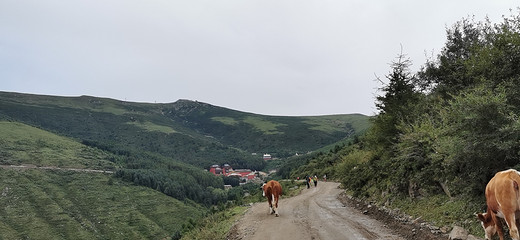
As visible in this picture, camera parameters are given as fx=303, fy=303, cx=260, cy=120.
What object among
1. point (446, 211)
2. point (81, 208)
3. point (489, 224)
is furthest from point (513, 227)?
point (81, 208)

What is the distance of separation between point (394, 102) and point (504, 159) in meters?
13.3

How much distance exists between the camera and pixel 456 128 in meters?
10.2

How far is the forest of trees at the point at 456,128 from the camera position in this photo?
30.5ft

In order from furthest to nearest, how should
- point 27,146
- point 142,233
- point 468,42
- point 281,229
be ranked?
point 27,146
point 142,233
point 468,42
point 281,229

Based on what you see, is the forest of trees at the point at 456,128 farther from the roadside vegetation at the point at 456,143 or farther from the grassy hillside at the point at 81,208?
the grassy hillside at the point at 81,208

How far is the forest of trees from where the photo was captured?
9.30m

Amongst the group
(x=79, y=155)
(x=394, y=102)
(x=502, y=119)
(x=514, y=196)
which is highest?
(x=394, y=102)

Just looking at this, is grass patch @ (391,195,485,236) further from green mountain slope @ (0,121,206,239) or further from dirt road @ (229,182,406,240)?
green mountain slope @ (0,121,206,239)

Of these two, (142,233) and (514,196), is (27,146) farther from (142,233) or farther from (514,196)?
(514,196)

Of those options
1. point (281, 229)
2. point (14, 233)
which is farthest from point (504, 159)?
Answer: point (14, 233)

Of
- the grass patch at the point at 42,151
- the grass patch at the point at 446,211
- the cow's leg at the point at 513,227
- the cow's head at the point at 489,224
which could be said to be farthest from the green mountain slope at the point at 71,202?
the cow's leg at the point at 513,227

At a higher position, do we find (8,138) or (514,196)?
(514,196)

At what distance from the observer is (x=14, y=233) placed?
82625 millimetres

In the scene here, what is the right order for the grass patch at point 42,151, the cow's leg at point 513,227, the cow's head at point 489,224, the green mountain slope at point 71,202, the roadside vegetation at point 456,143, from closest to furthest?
the cow's leg at point 513,227 < the cow's head at point 489,224 < the roadside vegetation at point 456,143 < the green mountain slope at point 71,202 < the grass patch at point 42,151
